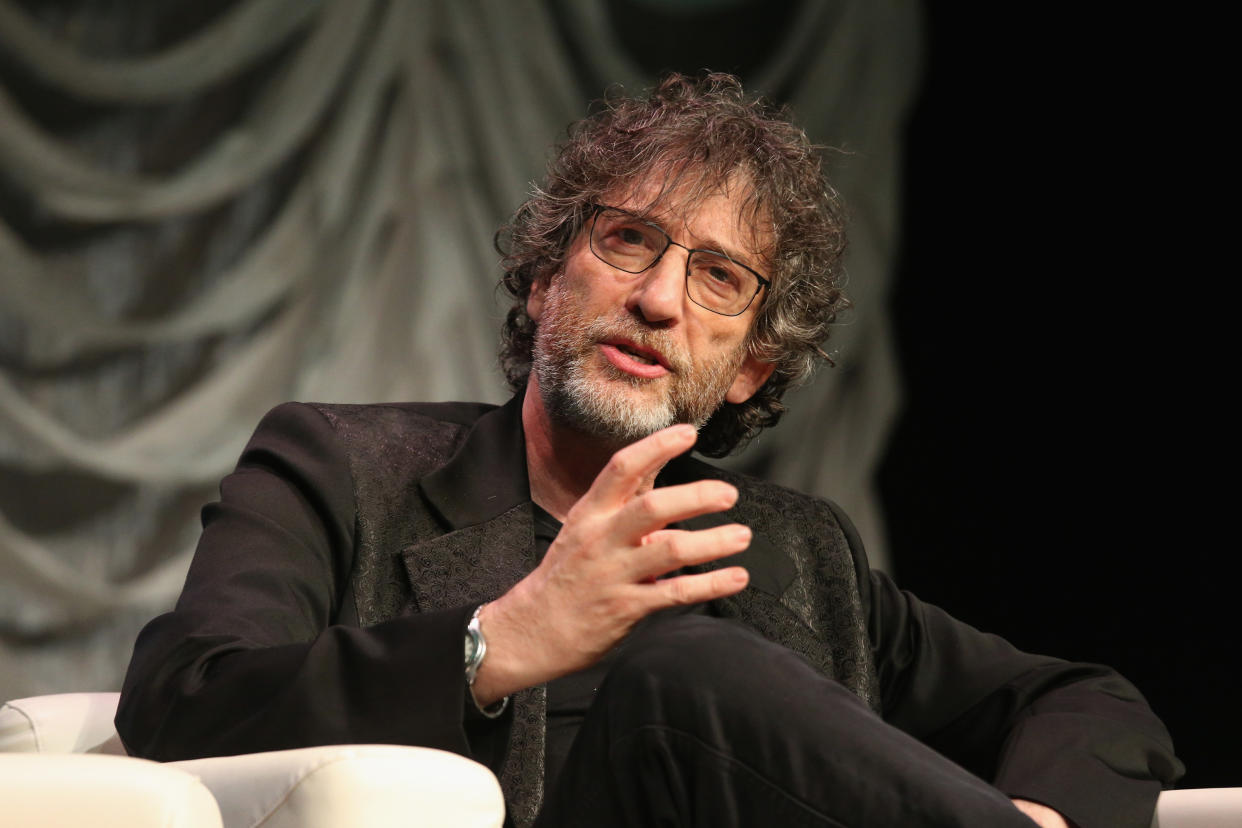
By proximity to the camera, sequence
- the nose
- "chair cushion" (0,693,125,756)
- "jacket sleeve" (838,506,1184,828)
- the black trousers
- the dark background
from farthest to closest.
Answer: the dark background → the nose → "jacket sleeve" (838,506,1184,828) → "chair cushion" (0,693,125,756) → the black trousers

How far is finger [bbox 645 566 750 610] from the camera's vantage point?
111 centimetres

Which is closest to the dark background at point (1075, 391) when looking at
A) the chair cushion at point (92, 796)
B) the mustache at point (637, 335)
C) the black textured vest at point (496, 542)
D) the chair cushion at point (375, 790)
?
the black textured vest at point (496, 542)

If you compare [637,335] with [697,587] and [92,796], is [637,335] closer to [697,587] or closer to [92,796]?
[697,587]

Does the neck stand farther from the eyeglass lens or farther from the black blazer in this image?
the eyeglass lens

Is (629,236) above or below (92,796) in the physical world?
above

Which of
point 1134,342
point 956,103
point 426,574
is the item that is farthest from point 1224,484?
point 426,574

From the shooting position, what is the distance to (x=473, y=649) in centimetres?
118

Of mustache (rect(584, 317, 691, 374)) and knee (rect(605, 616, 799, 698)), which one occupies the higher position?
mustache (rect(584, 317, 691, 374))

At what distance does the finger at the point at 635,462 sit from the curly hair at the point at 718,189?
76 centimetres

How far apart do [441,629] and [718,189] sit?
89cm

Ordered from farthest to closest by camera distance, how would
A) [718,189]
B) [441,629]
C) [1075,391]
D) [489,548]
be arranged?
[1075,391] < [718,189] < [489,548] < [441,629]

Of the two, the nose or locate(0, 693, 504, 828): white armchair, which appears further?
the nose

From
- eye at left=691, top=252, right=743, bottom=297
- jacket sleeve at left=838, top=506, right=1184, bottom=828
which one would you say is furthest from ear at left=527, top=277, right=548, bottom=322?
jacket sleeve at left=838, top=506, right=1184, bottom=828

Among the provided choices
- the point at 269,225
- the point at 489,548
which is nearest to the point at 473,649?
the point at 489,548
